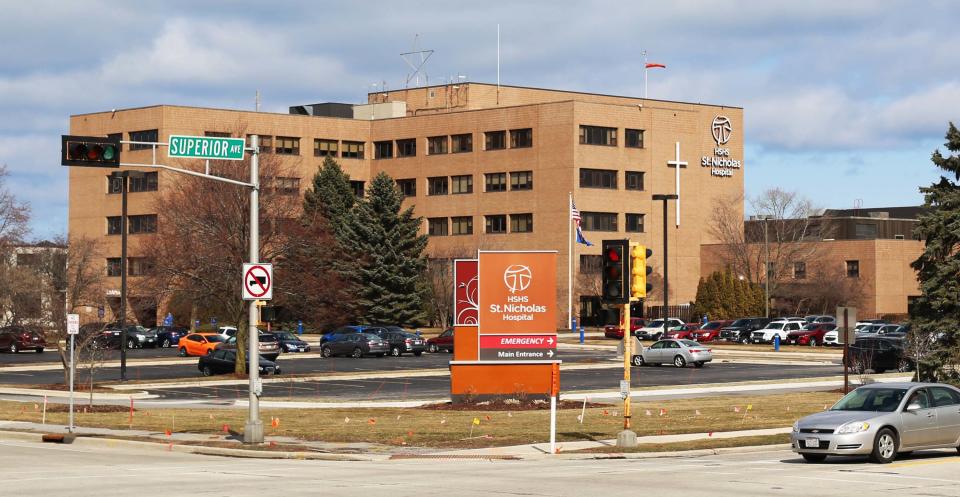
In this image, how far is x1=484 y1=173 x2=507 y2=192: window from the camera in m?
108

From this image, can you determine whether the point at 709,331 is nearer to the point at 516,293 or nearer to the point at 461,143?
the point at 461,143

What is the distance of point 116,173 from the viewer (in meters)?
102

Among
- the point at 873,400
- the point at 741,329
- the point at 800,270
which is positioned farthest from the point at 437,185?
the point at 873,400

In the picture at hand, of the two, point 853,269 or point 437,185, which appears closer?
point 853,269

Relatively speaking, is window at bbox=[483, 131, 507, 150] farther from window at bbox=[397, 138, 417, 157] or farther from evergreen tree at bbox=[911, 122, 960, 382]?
evergreen tree at bbox=[911, 122, 960, 382]

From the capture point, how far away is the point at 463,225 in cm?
11012

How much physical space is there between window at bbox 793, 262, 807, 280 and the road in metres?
82.3

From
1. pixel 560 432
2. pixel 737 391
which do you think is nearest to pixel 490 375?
pixel 560 432

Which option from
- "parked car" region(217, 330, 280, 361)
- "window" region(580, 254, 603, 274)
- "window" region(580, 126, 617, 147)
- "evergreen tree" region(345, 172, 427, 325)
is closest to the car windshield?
"parked car" region(217, 330, 280, 361)

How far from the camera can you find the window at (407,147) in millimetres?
113562

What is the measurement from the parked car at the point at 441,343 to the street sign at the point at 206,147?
4611cm

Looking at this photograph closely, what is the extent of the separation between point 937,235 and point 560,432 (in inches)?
644

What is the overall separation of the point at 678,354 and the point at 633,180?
4694cm

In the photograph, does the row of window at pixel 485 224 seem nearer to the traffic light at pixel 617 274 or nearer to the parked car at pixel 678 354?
the parked car at pixel 678 354
